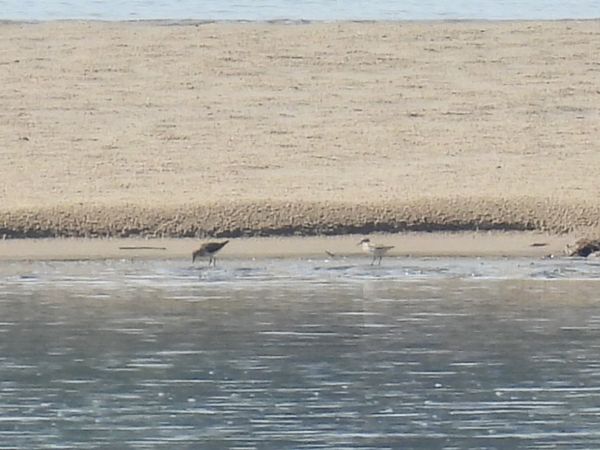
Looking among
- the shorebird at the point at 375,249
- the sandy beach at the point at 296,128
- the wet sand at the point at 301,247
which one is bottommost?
the shorebird at the point at 375,249

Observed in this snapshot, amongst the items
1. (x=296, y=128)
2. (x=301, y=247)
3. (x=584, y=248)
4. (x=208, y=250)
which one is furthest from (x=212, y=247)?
(x=296, y=128)

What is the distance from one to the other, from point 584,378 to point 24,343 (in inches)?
136

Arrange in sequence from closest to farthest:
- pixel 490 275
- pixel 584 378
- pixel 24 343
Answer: pixel 584 378 < pixel 24 343 < pixel 490 275

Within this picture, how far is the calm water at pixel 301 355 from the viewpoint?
35.4ft

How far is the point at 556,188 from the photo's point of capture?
62.3 ft

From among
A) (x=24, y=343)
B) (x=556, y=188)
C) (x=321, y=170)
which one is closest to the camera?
(x=24, y=343)

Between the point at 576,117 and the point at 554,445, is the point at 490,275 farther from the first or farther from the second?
the point at 576,117

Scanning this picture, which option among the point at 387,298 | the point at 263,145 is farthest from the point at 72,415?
the point at 263,145
